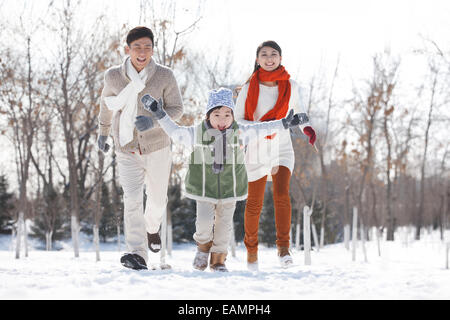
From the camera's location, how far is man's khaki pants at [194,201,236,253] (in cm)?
395

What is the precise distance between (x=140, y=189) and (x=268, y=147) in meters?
1.31

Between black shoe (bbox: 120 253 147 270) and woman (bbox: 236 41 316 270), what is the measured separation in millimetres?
1052

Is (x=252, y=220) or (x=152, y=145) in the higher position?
(x=152, y=145)

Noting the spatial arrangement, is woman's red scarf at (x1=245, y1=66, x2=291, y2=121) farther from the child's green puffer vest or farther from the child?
the child's green puffer vest

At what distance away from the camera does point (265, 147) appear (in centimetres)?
454

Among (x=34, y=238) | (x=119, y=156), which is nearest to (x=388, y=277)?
(x=119, y=156)

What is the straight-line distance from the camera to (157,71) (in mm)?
4254

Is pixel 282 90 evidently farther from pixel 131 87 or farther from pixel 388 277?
pixel 388 277

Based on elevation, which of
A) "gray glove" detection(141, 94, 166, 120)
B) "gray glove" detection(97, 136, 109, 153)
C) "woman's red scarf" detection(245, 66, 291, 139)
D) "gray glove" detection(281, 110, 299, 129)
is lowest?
"gray glove" detection(97, 136, 109, 153)

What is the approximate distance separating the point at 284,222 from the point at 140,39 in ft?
7.09

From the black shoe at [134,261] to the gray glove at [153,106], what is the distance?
3.89 feet

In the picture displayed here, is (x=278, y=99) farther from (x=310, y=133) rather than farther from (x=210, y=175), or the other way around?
(x=210, y=175)

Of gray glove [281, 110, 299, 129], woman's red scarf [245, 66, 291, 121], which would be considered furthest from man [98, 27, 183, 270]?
gray glove [281, 110, 299, 129]

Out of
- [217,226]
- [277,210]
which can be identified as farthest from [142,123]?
[277,210]
